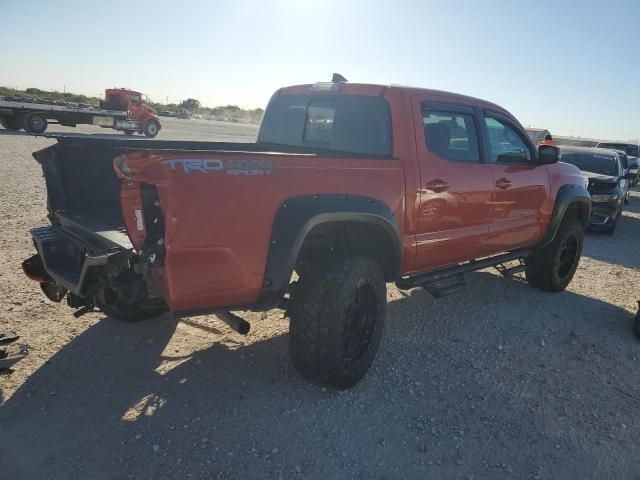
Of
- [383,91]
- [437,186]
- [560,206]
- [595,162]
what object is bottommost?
[595,162]

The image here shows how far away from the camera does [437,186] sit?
147 inches

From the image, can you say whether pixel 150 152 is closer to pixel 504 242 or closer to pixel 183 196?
pixel 183 196

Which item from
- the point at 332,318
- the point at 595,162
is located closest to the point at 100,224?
the point at 332,318

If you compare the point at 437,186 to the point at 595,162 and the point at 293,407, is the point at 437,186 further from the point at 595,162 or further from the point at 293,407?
the point at 595,162

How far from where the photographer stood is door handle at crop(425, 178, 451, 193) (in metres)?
3.67

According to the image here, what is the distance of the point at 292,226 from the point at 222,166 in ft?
1.76

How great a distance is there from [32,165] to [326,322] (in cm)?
1182

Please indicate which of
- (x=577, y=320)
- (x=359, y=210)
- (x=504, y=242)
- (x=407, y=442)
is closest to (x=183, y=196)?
(x=359, y=210)

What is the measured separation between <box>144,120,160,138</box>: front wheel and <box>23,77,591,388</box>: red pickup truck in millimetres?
21997

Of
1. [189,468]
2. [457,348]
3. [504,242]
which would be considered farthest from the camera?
[504,242]

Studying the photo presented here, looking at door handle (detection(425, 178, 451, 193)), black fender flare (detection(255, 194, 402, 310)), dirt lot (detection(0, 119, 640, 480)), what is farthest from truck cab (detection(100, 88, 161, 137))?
black fender flare (detection(255, 194, 402, 310))

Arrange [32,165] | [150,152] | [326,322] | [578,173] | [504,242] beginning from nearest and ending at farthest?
[150,152], [326,322], [504,242], [578,173], [32,165]

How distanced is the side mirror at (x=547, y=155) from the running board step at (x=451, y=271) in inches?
38.3

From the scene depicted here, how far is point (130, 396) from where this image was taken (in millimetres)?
3145
